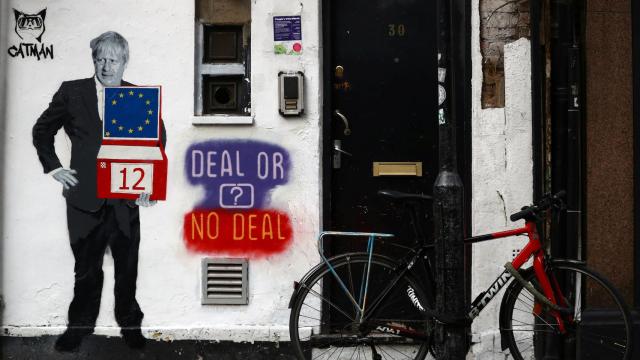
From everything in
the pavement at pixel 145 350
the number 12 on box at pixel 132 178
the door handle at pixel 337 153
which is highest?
the door handle at pixel 337 153

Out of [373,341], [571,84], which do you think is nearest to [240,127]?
[373,341]

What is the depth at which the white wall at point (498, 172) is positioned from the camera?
17.7ft

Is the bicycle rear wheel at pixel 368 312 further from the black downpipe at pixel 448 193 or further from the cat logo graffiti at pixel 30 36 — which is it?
the cat logo graffiti at pixel 30 36

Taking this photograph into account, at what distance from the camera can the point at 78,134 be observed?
5656 millimetres


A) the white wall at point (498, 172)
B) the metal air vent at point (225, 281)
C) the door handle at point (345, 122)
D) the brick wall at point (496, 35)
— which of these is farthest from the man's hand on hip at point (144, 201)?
the brick wall at point (496, 35)

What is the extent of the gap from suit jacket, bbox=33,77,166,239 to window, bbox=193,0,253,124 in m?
0.57

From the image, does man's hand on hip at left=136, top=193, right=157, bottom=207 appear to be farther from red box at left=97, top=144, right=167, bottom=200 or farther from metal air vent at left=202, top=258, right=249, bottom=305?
metal air vent at left=202, top=258, right=249, bottom=305

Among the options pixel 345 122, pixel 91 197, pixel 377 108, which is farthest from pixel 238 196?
pixel 377 108

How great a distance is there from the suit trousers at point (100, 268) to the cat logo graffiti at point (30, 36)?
1188mm

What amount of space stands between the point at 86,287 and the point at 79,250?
0.27 metres

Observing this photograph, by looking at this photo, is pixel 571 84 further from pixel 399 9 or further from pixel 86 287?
pixel 86 287

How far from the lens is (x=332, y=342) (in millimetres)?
4984

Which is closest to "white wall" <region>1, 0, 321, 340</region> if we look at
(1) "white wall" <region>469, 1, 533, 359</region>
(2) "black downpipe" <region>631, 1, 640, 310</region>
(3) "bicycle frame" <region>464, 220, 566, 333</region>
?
(1) "white wall" <region>469, 1, 533, 359</region>

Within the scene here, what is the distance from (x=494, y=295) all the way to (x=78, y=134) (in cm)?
314
